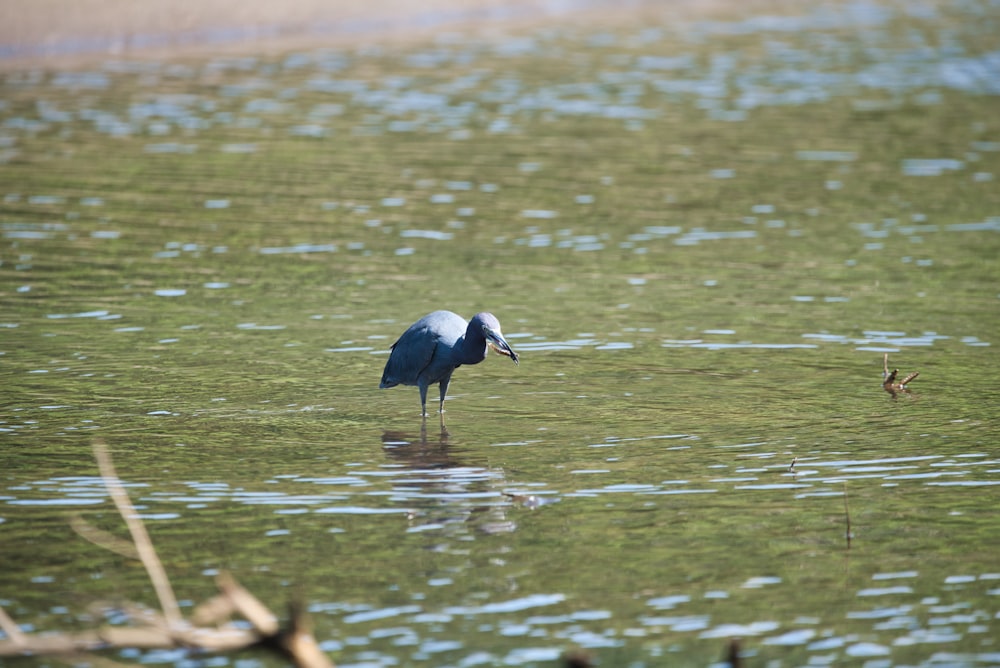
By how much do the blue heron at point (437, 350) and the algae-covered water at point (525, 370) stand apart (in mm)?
397

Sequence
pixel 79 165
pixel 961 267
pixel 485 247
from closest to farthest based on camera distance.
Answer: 1. pixel 961 267
2. pixel 485 247
3. pixel 79 165

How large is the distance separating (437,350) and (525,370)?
200 centimetres

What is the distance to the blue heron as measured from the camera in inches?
519

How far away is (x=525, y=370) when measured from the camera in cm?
1544

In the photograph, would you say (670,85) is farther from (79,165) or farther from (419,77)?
(79,165)

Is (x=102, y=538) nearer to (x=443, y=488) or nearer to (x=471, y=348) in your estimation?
(x=443, y=488)

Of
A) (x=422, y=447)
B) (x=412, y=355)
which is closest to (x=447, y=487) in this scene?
(x=422, y=447)

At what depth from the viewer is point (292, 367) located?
50.8 ft

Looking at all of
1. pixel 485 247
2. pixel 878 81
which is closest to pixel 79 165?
pixel 485 247

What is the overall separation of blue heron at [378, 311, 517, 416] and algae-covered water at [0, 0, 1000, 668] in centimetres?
40

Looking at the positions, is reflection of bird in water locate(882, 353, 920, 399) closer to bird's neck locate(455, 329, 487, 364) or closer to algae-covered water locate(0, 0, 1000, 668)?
algae-covered water locate(0, 0, 1000, 668)

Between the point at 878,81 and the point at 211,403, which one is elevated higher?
the point at 878,81

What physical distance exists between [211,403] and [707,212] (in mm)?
10901

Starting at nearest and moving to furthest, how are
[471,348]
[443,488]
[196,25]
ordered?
1. [443,488]
2. [471,348]
3. [196,25]
